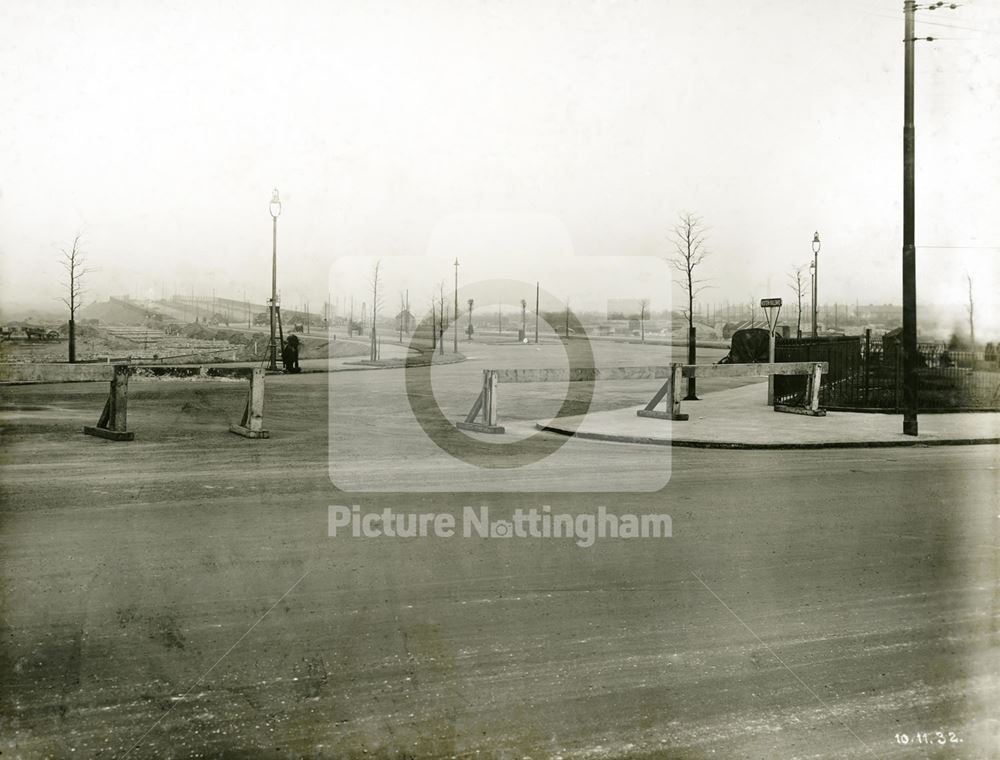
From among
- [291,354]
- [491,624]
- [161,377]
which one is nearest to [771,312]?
[161,377]

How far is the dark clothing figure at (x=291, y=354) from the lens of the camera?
2536 cm

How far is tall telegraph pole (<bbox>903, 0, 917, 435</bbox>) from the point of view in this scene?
14688mm

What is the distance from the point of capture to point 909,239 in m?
14.9

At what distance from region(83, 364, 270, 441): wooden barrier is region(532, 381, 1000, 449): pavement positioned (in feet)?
16.6

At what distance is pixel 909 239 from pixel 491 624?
12833 mm

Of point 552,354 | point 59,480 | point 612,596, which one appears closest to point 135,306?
point 59,480

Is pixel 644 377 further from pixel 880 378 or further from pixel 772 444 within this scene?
pixel 880 378

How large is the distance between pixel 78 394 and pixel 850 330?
28.1m

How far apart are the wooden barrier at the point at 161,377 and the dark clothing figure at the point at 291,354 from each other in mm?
11823

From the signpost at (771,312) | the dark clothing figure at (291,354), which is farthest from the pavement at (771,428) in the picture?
the dark clothing figure at (291,354)

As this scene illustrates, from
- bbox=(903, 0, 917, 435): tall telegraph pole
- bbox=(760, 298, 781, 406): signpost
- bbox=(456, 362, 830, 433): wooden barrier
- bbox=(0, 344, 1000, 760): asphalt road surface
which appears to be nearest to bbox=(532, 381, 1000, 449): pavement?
bbox=(456, 362, 830, 433): wooden barrier

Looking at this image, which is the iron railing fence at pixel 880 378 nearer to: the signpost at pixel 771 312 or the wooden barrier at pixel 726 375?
the wooden barrier at pixel 726 375

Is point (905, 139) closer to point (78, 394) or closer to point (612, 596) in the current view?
point (612, 596)

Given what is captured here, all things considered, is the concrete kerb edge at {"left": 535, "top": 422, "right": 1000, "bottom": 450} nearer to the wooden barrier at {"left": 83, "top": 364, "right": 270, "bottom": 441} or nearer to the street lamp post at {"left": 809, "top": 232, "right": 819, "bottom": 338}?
the wooden barrier at {"left": 83, "top": 364, "right": 270, "bottom": 441}
